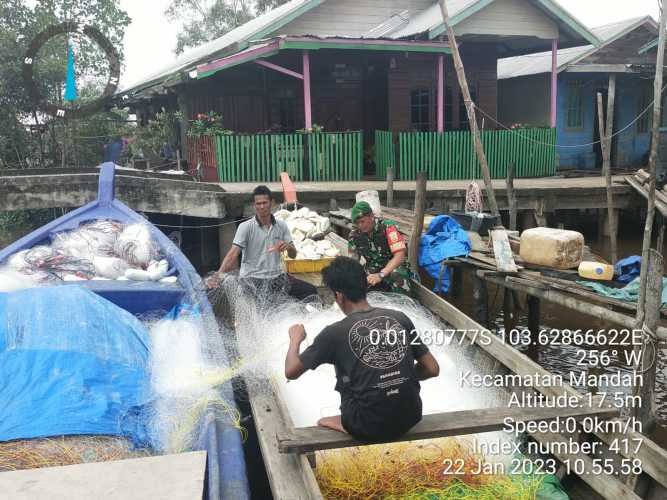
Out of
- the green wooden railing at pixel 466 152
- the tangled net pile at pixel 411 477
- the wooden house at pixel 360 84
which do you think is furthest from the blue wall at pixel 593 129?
the tangled net pile at pixel 411 477

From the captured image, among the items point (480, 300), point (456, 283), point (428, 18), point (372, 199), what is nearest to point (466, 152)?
point (428, 18)

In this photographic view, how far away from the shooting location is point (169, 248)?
7.73 metres

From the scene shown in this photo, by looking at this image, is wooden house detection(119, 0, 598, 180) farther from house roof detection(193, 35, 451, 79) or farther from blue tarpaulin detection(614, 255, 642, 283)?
blue tarpaulin detection(614, 255, 642, 283)

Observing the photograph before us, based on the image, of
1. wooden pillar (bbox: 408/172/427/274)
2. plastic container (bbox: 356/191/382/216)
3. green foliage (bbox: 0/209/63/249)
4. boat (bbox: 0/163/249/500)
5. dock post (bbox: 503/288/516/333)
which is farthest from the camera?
green foliage (bbox: 0/209/63/249)

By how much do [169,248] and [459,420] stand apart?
5.03m

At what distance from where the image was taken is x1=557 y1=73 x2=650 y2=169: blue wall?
19.1 metres

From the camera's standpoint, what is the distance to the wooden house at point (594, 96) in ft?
60.6

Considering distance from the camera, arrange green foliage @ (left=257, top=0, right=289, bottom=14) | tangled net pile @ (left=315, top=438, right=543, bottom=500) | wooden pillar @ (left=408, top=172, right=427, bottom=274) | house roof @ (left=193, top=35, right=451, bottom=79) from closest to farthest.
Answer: tangled net pile @ (left=315, top=438, right=543, bottom=500) → wooden pillar @ (left=408, top=172, right=427, bottom=274) → house roof @ (left=193, top=35, right=451, bottom=79) → green foliage @ (left=257, top=0, right=289, bottom=14)

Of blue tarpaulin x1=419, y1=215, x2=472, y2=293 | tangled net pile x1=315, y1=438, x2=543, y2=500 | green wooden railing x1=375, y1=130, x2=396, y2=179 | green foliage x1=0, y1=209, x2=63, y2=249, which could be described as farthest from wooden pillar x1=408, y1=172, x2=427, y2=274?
green foliage x1=0, y1=209, x2=63, y2=249

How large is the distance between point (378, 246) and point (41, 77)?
15612 millimetres

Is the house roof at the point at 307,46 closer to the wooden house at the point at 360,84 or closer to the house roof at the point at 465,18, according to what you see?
the wooden house at the point at 360,84

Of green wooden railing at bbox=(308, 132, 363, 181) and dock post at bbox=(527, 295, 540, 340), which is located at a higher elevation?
green wooden railing at bbox=(308, 132, 363, 181)

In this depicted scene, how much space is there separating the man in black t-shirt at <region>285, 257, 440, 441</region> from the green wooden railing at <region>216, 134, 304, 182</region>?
10615 millimetres

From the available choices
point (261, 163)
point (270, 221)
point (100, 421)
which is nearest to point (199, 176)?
point (261, 163)
